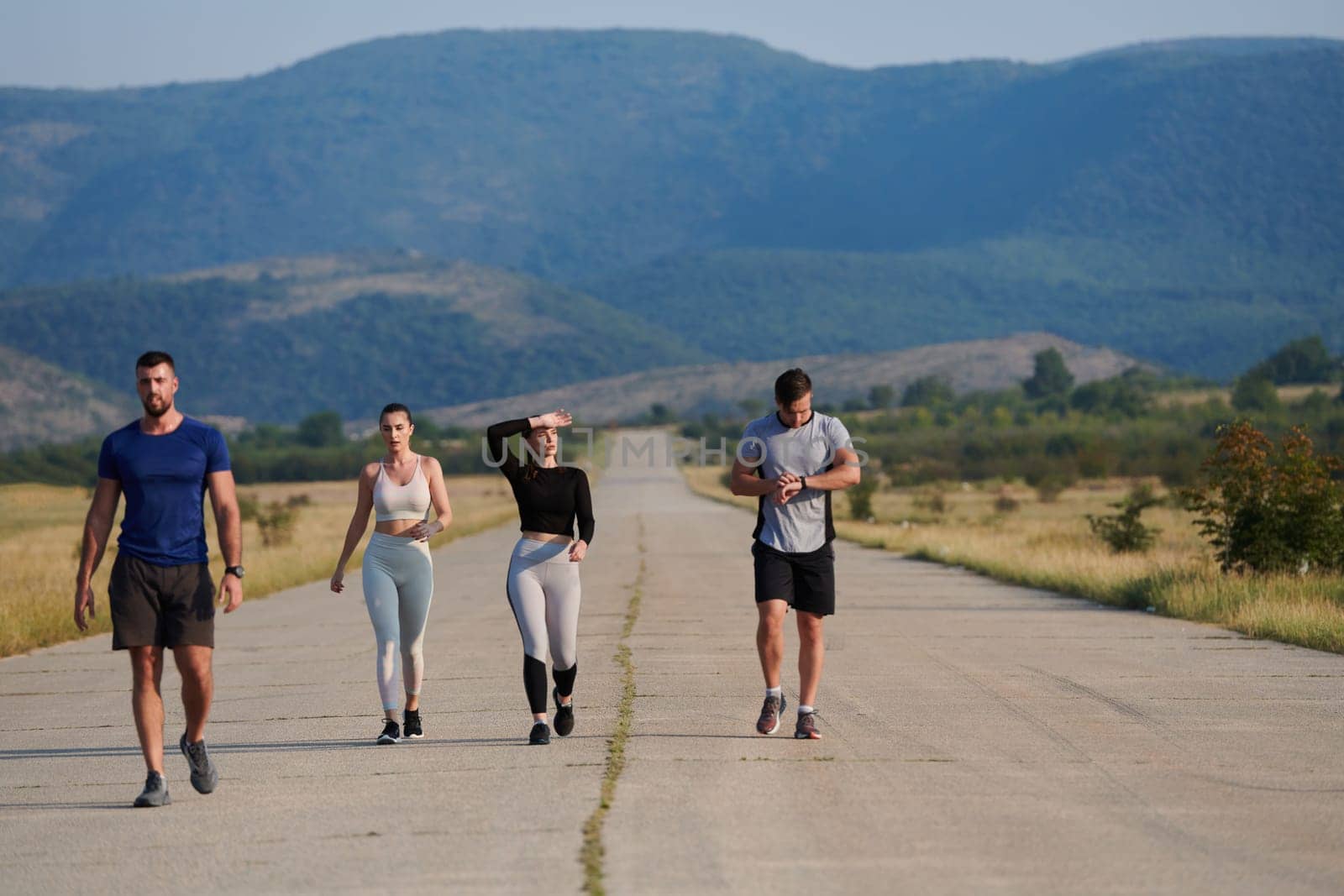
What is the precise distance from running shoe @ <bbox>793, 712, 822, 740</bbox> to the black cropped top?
159cm

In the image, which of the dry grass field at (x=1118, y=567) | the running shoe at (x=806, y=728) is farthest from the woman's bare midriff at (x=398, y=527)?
the dry grass field at (x=1118, y=567)

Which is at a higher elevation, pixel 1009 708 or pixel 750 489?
pixel 750 489

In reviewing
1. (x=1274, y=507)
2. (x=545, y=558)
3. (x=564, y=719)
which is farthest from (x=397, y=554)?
(x=1274, y=507)

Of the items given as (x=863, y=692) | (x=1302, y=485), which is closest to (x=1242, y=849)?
(x=863, y=692)

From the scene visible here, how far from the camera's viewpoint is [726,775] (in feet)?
30.6

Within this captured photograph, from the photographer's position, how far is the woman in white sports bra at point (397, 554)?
10781mm

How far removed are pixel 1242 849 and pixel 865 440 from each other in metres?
115

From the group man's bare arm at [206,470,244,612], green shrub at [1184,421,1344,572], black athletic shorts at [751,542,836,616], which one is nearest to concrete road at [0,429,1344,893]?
black athletic shorts at [751,542,836,616]

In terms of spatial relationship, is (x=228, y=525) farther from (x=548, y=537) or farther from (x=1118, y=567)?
(x=1118, y=567)

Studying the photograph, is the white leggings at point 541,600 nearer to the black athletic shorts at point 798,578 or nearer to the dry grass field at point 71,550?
the black athletic shorts at point 798,578

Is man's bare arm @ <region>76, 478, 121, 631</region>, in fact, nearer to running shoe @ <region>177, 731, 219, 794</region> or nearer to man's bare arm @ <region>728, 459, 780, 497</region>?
running shoe @ <region>177, 731, 219, 794</region>

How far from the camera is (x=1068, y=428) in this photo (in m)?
113

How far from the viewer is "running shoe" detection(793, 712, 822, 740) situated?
1053cm

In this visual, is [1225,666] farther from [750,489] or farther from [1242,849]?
[1242,849]
